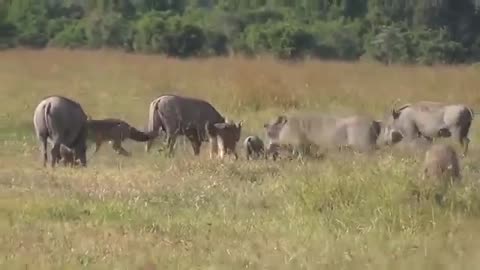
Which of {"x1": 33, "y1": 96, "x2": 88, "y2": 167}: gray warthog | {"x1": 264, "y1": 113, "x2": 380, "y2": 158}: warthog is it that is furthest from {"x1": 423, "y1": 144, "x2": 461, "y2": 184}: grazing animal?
{"x1": 33, "y1": 96, "x2": 88, "y2": 167}: gray warthog

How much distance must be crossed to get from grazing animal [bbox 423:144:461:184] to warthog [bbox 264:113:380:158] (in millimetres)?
3374

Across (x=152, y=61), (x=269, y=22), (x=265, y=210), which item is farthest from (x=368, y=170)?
(x=269, y=22)

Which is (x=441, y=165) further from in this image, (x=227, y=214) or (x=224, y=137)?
(x=224, y=137)

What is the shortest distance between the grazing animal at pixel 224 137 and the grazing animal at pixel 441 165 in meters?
4.16

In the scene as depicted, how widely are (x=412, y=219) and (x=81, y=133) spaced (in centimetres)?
625

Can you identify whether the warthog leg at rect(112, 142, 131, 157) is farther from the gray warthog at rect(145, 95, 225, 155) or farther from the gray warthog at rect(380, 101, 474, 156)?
the gray warthog at rect(380, 101, 474, 156)

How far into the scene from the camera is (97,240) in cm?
815

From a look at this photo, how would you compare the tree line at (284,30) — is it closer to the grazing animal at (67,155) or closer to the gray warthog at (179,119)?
the gray warthog at (179,119)

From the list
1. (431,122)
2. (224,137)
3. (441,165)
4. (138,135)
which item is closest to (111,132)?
(138,135)

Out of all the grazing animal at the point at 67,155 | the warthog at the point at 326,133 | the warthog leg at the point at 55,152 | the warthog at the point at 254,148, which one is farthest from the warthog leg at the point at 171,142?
the warthog leg at the point at 55,152

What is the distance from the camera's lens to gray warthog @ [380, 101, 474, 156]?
15766 mm

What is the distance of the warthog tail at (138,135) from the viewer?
14.6 metres

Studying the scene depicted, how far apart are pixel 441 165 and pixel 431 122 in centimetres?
583

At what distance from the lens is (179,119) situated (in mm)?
15156
